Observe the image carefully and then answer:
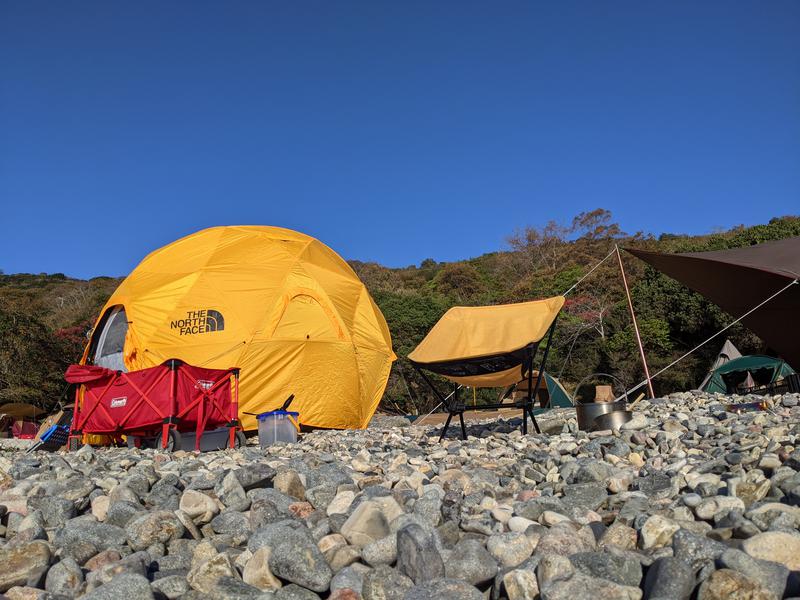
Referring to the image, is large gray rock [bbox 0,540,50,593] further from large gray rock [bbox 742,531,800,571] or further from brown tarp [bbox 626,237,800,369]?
brown tarp [bbox 626,237,800,369]

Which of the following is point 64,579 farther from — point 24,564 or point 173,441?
point 173,441

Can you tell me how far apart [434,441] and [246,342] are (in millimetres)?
3892

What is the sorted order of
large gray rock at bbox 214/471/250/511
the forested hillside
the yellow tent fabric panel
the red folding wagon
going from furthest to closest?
1. the forested hillside
2. the red folding wagon
3. the yellow tent fabric panel
4. large gray rock at bbox 214/471/250/511

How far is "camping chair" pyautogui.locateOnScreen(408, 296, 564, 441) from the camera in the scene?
5945 mm

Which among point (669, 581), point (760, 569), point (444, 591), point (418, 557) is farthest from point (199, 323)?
point (760, 569)

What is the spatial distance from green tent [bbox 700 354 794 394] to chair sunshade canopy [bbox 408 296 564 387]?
640 cm

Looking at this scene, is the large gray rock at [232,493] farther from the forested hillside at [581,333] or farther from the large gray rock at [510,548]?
the forested hillside at [581,333]

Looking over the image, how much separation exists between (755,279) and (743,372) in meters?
6.00

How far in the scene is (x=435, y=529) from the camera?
229cm

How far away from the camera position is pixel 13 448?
27.9ft

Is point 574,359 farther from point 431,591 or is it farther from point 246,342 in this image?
point 431,591

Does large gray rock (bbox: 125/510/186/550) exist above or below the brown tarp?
below

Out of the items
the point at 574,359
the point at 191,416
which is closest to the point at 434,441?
the point at 191,416

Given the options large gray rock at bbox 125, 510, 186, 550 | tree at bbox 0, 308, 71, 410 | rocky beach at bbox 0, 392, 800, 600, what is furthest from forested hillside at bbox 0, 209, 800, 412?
large gray rock at bbox 125, 510, 186, 550
